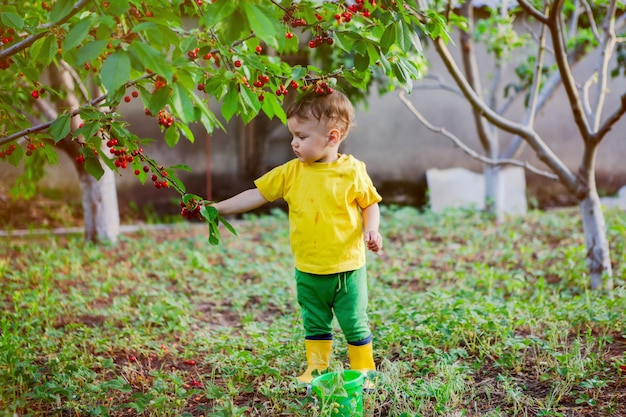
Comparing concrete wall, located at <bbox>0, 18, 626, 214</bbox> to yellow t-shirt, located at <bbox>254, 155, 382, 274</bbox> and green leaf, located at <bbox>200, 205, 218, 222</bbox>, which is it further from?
green leaf, located at <bbox>200, 205, 218, 222</bbox>

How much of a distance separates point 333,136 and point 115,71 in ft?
3.40

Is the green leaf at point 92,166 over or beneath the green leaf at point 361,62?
beneath

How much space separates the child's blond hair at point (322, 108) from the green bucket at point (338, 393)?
0.95 m

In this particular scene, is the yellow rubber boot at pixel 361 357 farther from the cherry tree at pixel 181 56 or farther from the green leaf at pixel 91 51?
the green leaf at pixel 91 51

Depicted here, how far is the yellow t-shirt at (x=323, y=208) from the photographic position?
248 cm

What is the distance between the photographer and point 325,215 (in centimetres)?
248

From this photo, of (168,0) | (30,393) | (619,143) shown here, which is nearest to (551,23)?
(168,0)

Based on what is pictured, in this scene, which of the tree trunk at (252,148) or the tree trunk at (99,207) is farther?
the tree trunk at (252,148)

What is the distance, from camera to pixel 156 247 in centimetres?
548

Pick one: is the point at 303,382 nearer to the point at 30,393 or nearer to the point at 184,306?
the point at 30,393

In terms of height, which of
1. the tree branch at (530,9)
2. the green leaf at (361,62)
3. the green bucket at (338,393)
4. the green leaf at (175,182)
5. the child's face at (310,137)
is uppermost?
the tree branch at (530,9)

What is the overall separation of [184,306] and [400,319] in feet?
4.45

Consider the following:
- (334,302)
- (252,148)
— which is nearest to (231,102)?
(334,302)

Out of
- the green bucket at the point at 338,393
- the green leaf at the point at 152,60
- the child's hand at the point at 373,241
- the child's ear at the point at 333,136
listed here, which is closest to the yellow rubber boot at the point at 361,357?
the green bucket at the point at 338,393
